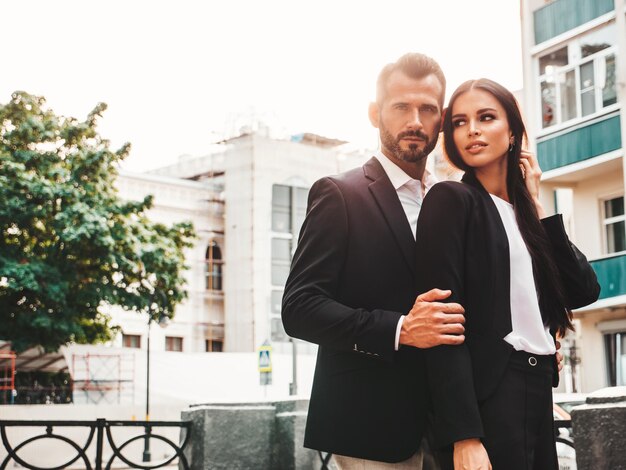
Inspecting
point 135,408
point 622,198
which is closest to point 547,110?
point 622,198

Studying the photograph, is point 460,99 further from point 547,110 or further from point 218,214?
point 218,214

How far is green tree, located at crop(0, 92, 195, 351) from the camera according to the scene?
32844mm

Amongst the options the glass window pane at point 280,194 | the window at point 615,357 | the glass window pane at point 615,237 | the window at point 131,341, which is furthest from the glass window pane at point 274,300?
the window at point 615,357

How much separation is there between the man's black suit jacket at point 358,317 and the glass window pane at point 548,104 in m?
21.9

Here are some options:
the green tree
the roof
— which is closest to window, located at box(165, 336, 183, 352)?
the roof

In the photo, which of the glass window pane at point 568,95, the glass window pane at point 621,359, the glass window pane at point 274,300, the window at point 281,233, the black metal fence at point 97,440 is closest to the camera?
the black metal fence at point 97,440

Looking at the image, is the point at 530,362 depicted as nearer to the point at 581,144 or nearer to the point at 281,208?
the point at 581,144

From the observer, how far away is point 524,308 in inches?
103

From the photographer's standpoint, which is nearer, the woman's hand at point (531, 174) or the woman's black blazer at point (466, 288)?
the woman's black blazer at point (466, 288)

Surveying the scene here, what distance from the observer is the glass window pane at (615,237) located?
902 inches

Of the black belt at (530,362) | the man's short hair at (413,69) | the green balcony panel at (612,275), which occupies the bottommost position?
the black belt at (530,362)

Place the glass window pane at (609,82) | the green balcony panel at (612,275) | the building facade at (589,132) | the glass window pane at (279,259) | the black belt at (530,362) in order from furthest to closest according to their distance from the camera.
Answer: the glass window pane at (279,259) → the glass window pane at (609,82) → the building facade at (589,132) → the green balcony panel at (612,275) → the black belt at (530,362)

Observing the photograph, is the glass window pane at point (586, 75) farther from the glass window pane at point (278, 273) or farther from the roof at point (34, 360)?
the glass window pane at point (278, 273)

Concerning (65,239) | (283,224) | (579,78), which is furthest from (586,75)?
(283,224)
